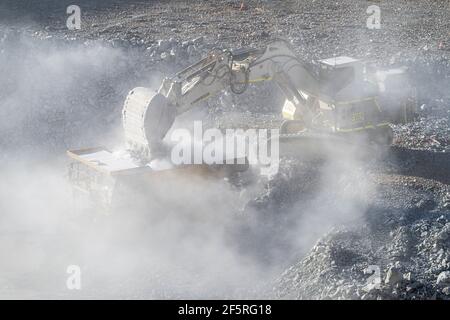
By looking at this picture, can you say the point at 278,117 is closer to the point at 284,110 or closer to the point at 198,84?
the point at 284,110

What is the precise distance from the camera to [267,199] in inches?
620

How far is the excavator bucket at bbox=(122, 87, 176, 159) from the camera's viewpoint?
1491 cm

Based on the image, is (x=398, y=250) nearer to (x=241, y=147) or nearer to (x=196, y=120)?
(x=241, y=147)

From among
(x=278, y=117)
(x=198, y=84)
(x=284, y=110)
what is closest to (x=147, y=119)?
(x=198, y=84)

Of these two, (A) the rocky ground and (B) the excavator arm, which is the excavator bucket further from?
(A) the rocky ground

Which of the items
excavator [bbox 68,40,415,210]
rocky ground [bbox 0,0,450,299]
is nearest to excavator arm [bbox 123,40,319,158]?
excavator [bbox 68,40,415,210]

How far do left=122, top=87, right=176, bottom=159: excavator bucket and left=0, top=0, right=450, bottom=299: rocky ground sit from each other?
1.89 metres

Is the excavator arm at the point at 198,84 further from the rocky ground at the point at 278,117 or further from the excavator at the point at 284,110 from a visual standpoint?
the rocky ground at the point at 278,117

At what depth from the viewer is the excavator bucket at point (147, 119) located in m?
14.9

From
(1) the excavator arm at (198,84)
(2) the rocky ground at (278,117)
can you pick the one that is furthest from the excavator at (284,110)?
(2) the rocky ground at (278,117)

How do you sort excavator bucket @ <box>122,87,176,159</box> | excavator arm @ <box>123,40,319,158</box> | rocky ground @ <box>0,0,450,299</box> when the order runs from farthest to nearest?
excavator arm @ <box>123,40,319,158</box> → excavator bucket @ <box>122,87,176,159</box> → rocky ground @ <box>0,0,450,299</box>

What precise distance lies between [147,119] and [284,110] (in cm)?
485

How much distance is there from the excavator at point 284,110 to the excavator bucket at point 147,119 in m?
0.02

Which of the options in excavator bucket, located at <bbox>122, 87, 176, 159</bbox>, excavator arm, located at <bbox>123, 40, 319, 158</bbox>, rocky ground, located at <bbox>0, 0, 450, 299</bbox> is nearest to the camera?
rocky ground, located at <bbox>0, 0, 450, 299</bbox>
